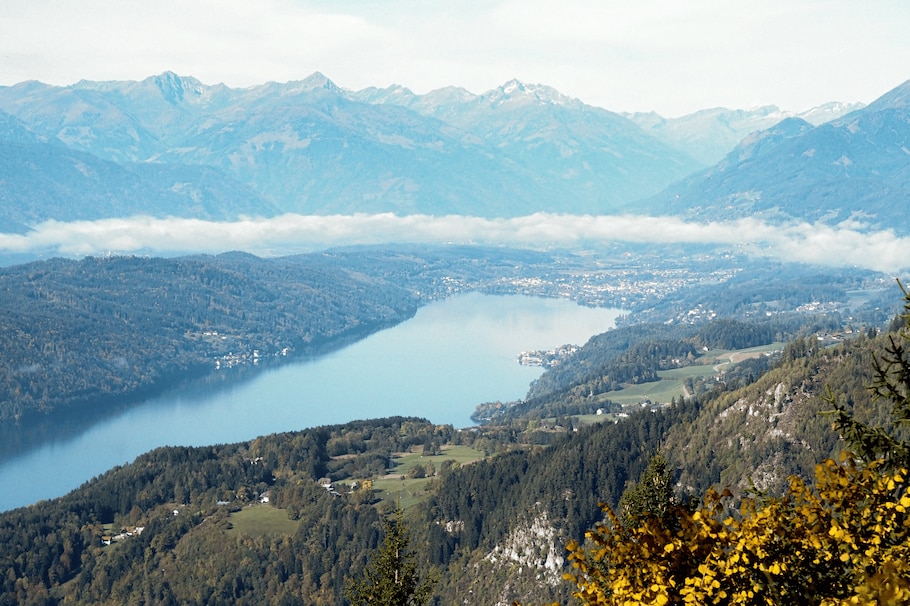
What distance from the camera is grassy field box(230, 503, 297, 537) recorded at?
393ft

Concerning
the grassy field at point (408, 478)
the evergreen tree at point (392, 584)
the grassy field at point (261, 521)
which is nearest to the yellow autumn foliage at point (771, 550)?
the evergreen tree at point (392, 584)

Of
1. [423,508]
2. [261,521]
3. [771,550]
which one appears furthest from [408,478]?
[771,550]

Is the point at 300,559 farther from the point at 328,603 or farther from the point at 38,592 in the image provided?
the point at 38,592

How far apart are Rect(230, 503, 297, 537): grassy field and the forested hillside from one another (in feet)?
0.86

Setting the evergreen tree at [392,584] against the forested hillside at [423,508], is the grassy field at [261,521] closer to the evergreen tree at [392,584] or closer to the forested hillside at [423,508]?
the forested hillside at [423,508]

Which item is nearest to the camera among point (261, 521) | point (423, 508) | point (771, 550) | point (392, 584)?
point (771, 550)

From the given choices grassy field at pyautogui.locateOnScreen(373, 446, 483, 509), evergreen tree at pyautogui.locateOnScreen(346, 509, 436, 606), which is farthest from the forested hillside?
evergreen tree at pyautogui.locateOnScreen(346, 509, 436, 606)

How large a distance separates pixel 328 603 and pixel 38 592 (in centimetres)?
3427

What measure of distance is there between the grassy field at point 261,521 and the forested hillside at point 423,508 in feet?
0.86

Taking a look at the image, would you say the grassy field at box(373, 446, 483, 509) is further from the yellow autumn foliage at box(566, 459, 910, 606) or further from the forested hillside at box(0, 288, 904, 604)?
the yellow autumn foliage at box(566, 459, 910, 606)

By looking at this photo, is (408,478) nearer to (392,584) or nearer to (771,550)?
(392,584)

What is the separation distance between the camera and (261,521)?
123 metres

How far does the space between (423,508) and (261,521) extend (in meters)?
21.1

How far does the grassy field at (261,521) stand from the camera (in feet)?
393
